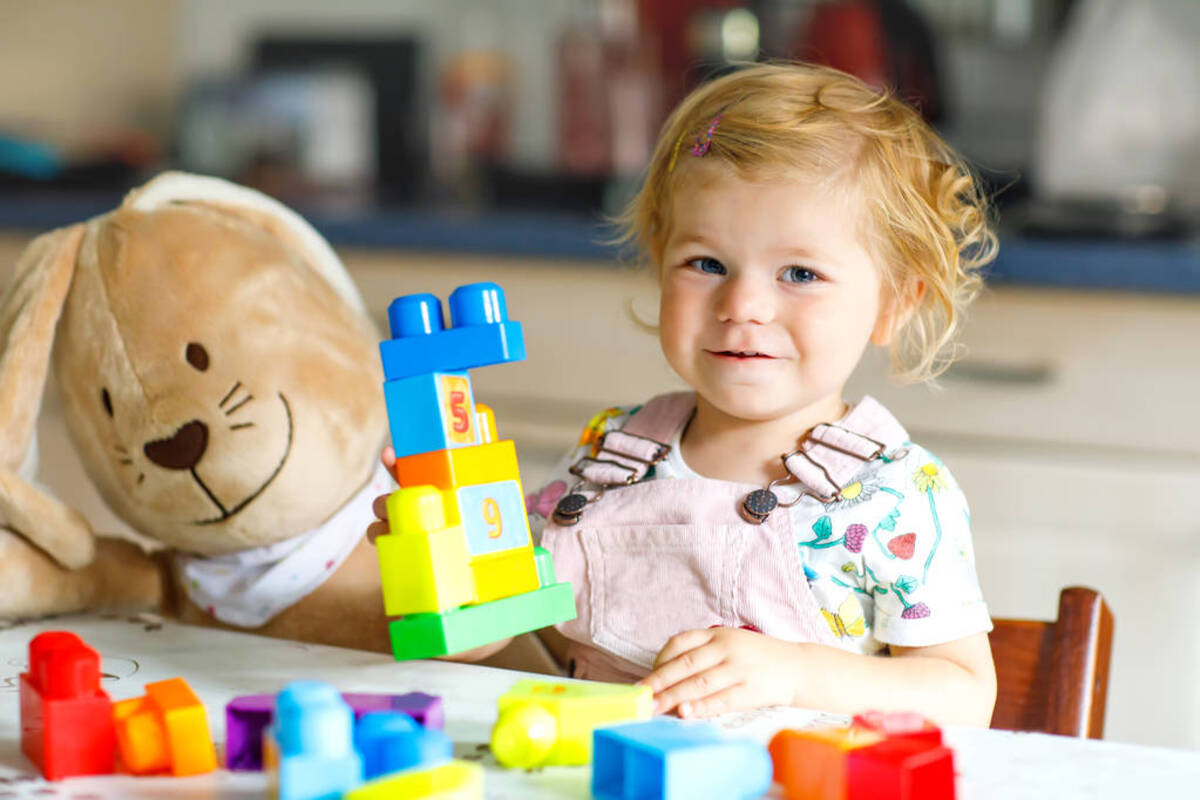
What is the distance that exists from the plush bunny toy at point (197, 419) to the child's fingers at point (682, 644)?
280 millimetres

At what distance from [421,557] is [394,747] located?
0.09 meters

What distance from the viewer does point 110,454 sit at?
2.79ft

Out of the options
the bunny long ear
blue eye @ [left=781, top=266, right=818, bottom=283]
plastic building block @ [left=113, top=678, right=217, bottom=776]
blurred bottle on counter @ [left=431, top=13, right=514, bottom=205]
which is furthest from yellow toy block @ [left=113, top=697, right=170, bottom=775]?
blurred bottle on counter @ [left=431, top=13, right=514, bottom=205]

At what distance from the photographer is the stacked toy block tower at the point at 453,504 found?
0.58 metres

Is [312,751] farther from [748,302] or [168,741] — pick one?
[748,302]

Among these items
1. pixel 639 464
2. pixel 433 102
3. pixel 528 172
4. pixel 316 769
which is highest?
pixel 433 102

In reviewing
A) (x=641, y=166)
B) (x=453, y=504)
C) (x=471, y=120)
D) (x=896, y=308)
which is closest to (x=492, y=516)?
(x=453, y=504)

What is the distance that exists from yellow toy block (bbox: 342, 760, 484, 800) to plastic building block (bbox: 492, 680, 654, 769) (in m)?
0.07

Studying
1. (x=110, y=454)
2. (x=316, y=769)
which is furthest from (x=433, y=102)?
(x=316, y=769)

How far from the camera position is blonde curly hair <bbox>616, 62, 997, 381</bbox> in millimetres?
790

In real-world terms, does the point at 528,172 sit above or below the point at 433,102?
below

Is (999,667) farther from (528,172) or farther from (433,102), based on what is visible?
(433,102)

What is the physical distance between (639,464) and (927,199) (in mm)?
238

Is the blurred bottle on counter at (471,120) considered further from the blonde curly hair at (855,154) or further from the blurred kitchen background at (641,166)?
the blonde curly hair at (855,154)
